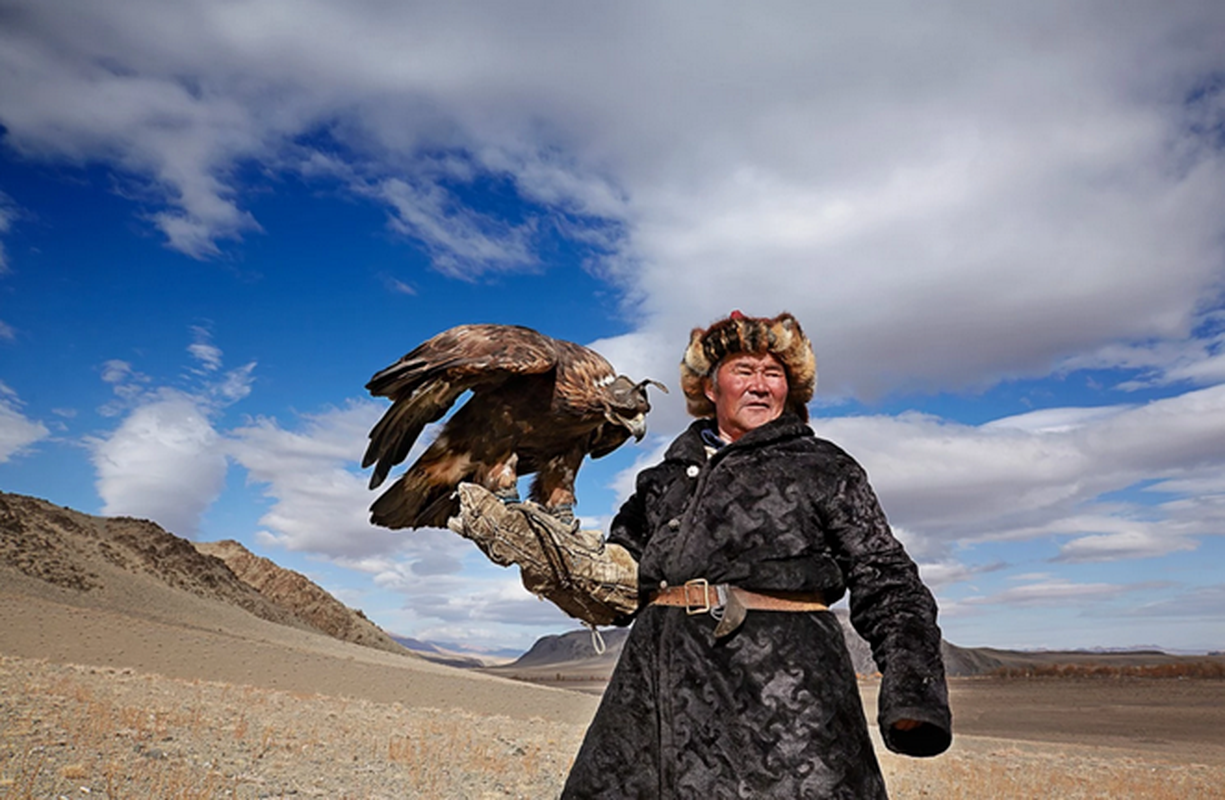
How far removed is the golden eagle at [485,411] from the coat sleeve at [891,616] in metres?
1.70

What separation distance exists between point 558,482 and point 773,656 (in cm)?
206

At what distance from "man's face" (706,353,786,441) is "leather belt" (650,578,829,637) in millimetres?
499

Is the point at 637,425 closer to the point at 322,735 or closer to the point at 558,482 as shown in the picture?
the point at 558,482

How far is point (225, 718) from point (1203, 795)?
11.8 meters

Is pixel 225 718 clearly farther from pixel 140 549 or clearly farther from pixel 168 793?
pixel 140 549

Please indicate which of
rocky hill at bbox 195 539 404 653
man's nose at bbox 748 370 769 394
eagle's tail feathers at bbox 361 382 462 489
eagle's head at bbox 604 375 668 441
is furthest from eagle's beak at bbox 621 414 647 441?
rocky hill at bbox 195 539 404 653

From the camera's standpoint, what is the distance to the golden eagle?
346 centimetres

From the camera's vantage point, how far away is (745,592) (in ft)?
6.26

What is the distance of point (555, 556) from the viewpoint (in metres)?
2.37

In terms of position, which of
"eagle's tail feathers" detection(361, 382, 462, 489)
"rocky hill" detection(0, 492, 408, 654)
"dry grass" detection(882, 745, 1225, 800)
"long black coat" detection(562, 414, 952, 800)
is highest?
"rocky hill" detection(0, 492, 408, 654)

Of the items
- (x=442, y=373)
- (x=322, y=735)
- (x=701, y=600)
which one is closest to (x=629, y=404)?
A: (x=442, y=373)

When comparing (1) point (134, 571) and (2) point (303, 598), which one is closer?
(1) point (134, 571)

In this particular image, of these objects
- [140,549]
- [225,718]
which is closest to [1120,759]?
[225,718]

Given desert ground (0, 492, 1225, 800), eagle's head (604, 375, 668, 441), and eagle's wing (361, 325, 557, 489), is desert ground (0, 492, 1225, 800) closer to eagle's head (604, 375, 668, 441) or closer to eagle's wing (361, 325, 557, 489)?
eagle's wing (361, 325, 557, 489)
